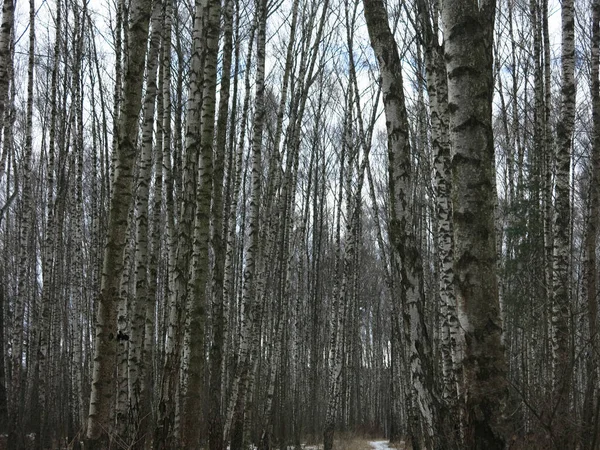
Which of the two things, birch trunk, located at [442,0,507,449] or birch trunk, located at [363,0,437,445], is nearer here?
birch trunk, located at [442,0,507,449]

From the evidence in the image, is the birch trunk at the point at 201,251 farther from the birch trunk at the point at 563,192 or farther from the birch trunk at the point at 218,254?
the birch trunk at the point at 563,192

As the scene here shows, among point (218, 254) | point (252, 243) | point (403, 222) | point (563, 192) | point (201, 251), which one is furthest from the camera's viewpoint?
point (252, 243)

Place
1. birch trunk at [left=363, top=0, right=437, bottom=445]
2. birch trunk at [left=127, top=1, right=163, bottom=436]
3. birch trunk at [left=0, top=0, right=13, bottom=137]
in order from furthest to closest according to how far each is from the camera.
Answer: birch trunk at [left=127, top=1, right=163, bottom=436] → birch trunk at [left=0, top=0, right=13, bottom=137] → birch trunk at [left=363, top=0, right=437, bottom=445]

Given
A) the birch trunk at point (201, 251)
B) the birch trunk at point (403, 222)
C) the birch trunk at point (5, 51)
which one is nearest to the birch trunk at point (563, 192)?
the birch trunk at point (403, 222)

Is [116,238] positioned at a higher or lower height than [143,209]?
lower

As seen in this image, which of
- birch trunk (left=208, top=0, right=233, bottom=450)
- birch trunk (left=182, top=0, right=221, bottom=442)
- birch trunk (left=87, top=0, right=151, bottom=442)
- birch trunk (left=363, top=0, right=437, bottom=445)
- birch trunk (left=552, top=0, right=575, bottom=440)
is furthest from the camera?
birch trunk (left=552, top=0, right=575, bottom=440)

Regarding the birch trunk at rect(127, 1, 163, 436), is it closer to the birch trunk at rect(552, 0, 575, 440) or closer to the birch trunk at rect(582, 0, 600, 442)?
the birch trunk at rect(582, 0, 600, 442)

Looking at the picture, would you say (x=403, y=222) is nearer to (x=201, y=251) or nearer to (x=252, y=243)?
(x=201, y=251)

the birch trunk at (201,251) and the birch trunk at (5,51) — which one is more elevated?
the birch trunk at (5,51)

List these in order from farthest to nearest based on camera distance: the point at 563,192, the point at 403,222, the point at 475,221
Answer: the point at 563,192, the point at 403,222, the point at 475,221

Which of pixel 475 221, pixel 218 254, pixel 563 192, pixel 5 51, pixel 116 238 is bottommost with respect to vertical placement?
→ pixel 475 221

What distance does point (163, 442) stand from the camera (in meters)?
5.04

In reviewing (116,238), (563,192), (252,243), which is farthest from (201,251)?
(563,192)

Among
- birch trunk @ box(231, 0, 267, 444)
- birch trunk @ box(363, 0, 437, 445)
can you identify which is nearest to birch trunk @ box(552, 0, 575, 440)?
birch trunk @ box(363, 0, 437, 445)
